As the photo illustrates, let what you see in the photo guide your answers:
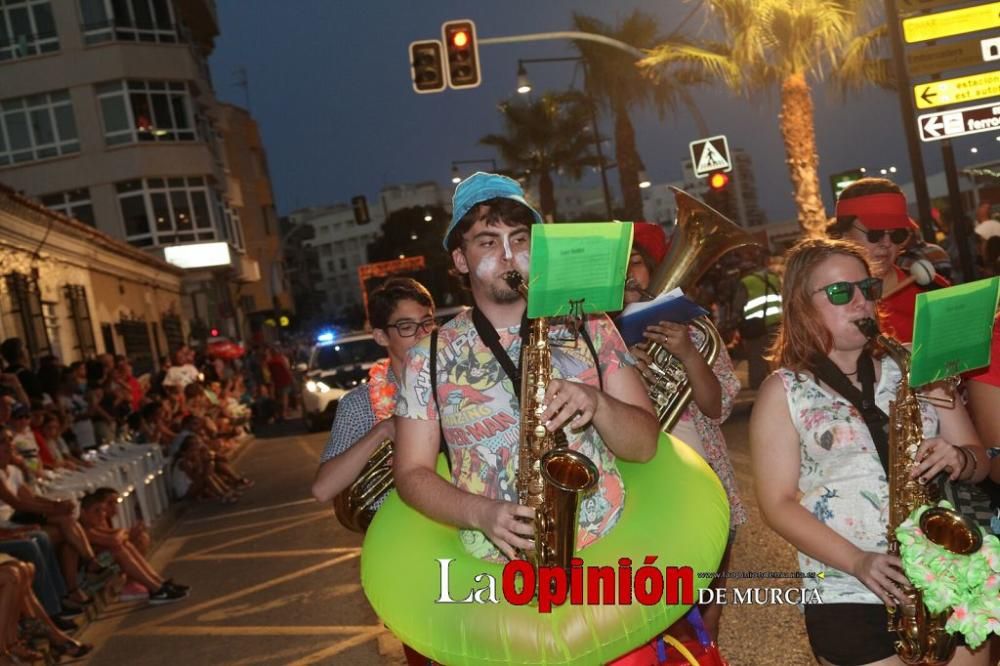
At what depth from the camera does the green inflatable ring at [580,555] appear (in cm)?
269

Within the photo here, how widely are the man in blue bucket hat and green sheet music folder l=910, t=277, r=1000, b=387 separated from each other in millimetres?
719

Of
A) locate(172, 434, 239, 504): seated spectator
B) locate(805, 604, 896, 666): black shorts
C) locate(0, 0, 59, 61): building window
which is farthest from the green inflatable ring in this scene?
locate(0, 0, 59, 61): building window

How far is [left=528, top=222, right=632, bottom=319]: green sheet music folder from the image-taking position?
8.22 feet

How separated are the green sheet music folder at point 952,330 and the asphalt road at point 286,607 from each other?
2.49 meters

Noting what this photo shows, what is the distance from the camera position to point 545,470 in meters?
2.55

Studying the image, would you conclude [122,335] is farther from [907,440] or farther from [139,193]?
[907,440]

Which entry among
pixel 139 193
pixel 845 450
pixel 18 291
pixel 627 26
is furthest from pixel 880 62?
pixel 139 193

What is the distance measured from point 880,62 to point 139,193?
26134 mm

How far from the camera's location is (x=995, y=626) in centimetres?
272

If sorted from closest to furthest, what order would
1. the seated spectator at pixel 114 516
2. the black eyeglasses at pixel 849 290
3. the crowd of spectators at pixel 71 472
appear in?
the black eyeglasses at pixel 849 290 → the crowd of spectators at pixel 71 472 → the seated spectator at pixel 114 516

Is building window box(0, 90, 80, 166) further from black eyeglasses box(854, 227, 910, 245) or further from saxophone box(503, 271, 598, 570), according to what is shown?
saxophone box(503, 271, 598, 570)

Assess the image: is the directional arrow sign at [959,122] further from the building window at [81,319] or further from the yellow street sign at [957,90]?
the building window at [81,319]

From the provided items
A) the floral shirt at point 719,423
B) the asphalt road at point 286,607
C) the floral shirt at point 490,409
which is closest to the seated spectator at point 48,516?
the asphalt road at point 286,607

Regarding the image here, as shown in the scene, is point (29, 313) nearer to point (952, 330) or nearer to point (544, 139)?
point (952, 330)
